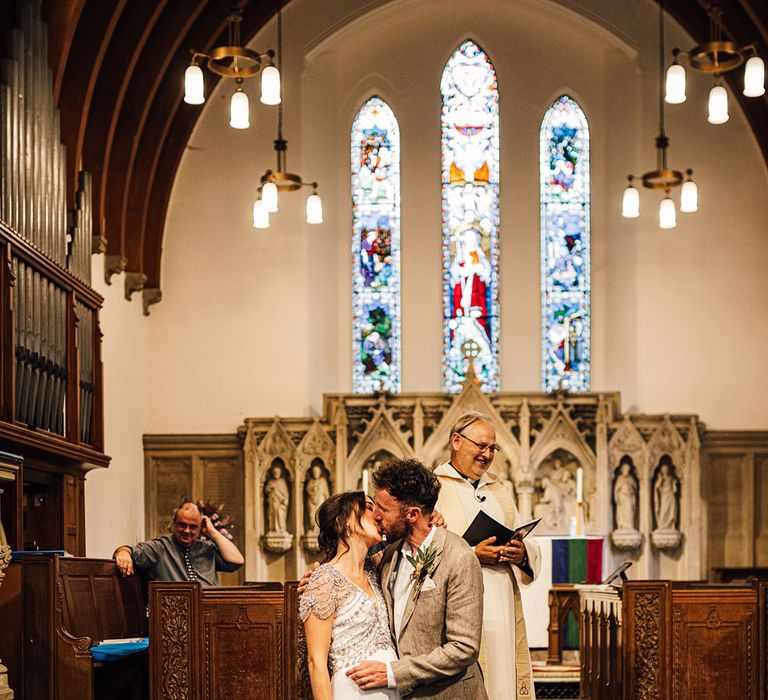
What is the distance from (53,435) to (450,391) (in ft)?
22.5

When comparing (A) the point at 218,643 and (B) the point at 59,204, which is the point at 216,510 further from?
(A) the point at 218,643

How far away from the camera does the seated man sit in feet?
26.9

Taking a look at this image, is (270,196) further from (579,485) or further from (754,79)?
(754,79)

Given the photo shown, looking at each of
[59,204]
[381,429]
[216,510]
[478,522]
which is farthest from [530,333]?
[478,522]

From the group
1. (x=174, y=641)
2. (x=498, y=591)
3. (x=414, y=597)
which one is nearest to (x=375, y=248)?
(x=174, y=641)

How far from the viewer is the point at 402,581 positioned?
16.6 ft

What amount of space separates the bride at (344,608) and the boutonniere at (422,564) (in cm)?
14

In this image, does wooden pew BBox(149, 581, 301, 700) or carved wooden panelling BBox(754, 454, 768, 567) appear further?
carved wooden panelling BBox(754, 454, 768, 567)

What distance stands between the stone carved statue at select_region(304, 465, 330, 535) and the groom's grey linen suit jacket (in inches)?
374

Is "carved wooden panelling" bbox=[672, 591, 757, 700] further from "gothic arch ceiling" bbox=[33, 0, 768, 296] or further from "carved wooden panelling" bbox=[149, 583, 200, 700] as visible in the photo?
"gothic arch ceiling" bbox=[33, 0, 768, 296]

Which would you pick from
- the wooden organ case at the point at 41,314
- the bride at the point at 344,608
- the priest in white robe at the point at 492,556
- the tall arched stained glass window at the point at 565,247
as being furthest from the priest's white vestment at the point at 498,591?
the tall arched stained glass window at the point at 565,247

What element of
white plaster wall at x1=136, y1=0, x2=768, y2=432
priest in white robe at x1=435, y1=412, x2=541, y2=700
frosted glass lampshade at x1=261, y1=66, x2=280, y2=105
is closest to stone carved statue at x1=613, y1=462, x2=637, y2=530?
white plaster wall at x1=136, y1=0, x2=768, y2=432

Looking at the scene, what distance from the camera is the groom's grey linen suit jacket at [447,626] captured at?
486 centimetres

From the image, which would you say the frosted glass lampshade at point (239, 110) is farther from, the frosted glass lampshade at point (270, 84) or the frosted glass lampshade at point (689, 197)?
the frosted glass lampshade at point (689, 197)
